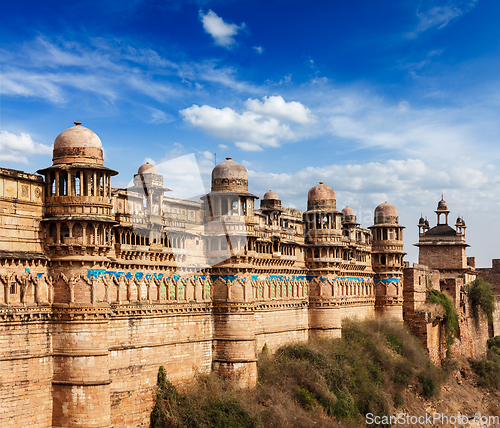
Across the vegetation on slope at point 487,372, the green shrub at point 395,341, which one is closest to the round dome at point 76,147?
the green shrub at point 395,341

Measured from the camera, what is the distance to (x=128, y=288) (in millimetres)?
20562

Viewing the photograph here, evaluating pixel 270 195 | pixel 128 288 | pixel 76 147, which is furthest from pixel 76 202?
pixel 270 195

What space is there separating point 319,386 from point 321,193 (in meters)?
11.2

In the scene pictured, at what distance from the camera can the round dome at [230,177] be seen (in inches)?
989

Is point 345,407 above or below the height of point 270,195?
below

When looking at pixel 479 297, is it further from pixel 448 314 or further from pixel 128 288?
pixel 128 288

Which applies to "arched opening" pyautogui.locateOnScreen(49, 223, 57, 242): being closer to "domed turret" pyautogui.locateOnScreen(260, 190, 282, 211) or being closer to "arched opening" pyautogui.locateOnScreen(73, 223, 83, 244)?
"arched opening" pyautogui.locateOnScreen(73, 223, 83, 244)

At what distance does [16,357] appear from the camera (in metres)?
17.1

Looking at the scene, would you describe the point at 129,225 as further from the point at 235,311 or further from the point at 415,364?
the point at 415,364

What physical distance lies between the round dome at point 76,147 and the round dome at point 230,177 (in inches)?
285

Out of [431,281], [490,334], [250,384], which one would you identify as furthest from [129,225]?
Result: [490,334]

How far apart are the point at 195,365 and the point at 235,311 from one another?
2636 millimetres

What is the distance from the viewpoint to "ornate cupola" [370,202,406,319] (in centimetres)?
4125

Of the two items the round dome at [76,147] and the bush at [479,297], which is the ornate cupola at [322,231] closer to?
the round dome at [76,147]
